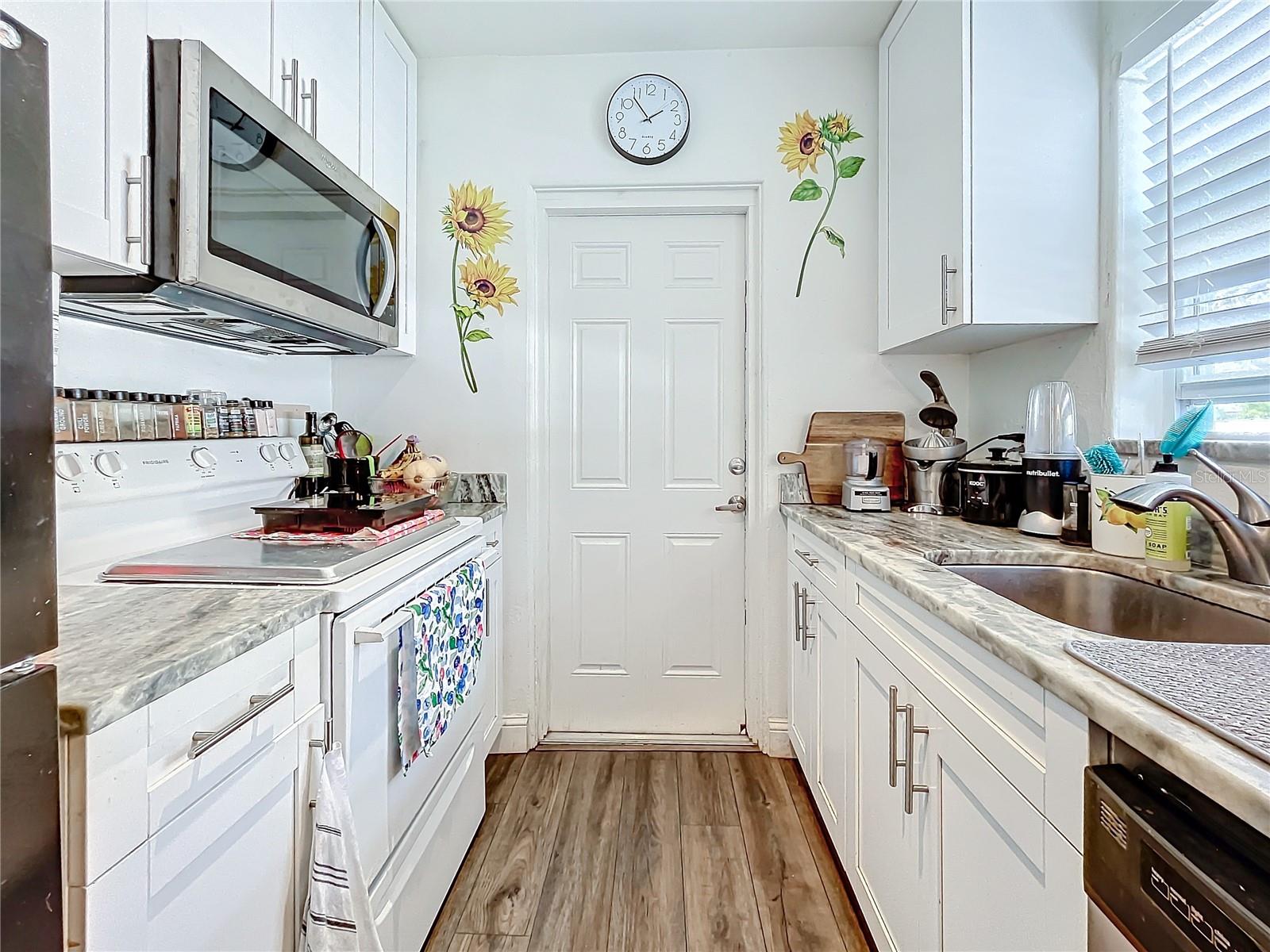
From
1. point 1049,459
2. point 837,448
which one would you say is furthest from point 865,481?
point 1049,459

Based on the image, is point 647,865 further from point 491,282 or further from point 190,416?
point 491,282

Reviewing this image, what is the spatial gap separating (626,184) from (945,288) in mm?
1213

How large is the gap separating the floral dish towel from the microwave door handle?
77 centimetres

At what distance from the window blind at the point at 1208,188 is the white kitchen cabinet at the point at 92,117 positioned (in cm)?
203

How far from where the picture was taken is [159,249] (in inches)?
45.8

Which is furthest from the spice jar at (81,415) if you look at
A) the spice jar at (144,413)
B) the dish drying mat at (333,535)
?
the dish drying mat at (333,535)

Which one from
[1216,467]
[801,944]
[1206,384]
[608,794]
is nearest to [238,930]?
[801,944]

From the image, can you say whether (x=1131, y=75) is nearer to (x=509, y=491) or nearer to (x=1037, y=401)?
(x=1037, y=401)

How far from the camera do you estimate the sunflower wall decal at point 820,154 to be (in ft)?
8.12

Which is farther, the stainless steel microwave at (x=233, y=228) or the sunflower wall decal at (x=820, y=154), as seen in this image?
the sunflower wall decal at (x=820, y=154)

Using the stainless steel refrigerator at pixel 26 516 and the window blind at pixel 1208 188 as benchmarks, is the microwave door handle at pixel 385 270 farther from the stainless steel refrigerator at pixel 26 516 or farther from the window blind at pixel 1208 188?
the window blind at pixel 1208 188

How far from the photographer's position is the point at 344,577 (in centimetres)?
126

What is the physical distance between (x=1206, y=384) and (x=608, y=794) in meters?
1.95

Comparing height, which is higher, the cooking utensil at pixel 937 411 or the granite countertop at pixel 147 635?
the cooking utensil at pixel 937 411
